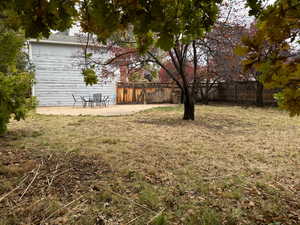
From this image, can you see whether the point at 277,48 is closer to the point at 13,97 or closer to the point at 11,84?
A: the point at 11,84

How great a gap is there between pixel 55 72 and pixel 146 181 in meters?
11.9

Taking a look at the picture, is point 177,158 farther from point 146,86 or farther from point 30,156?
point 146,86

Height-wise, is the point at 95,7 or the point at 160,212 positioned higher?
the point at 95,7

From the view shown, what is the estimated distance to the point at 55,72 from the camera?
12328mm

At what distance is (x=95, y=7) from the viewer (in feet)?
4.07

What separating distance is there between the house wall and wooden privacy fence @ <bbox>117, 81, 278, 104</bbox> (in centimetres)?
276

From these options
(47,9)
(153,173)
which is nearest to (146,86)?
(153,173)

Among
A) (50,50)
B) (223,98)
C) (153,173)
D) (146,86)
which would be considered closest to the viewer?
(153,173)

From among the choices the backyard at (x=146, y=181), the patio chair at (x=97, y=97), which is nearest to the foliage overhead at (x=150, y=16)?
the backyard at (x=146, y=181)

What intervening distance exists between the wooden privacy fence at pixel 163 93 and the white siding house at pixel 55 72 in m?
2.75

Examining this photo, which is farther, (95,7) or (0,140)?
(0,140)

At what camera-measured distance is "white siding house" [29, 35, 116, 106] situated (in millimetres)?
11961

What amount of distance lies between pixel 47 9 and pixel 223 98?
13.5 meters

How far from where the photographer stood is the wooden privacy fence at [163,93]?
12789 mm
